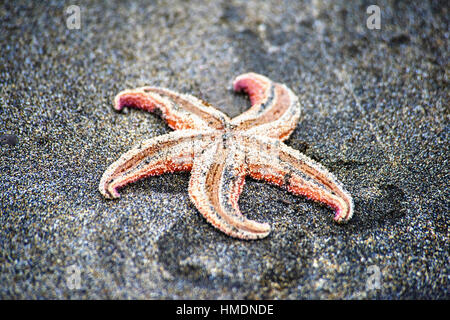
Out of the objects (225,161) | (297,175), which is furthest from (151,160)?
(297,175)

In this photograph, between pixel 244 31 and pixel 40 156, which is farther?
pixel 244 31

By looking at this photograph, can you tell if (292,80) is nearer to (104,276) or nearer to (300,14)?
→ (300,14)

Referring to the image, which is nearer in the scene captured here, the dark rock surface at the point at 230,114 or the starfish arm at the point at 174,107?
the dark rock surface at the point at 230,114

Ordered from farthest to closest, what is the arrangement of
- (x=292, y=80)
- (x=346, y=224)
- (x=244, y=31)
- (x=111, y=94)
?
(x=244, y=31) → (x=292, y=80) → (x=111, y=94) → (x=346, y=224)

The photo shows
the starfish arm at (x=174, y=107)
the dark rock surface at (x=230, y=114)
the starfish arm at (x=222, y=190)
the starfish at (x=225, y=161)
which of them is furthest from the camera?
the starfish arm at (x=174, y=107)

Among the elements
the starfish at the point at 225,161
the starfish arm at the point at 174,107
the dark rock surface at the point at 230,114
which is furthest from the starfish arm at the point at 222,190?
the starfish arm at the point at 174,107

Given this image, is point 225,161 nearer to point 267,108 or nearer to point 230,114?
point 267,108

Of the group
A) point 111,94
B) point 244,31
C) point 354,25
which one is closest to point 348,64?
point 354,25

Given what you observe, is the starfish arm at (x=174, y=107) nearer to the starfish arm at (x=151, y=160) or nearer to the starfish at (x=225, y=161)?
the starfish at (x=225, y=161)
